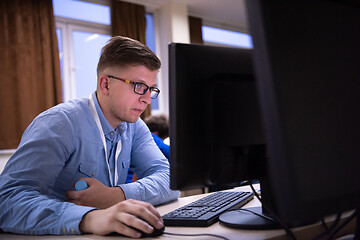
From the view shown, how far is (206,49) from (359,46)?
1.15 feet

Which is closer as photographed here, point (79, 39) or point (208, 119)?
point (208, 119)

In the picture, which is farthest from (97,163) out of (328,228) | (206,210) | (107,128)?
(328,228)

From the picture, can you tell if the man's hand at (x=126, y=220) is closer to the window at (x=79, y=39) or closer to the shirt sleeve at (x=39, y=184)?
the shirt sleeve at (x=39, y=184)

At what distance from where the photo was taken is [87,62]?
15.5 feet

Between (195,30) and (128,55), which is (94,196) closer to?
(128,55)

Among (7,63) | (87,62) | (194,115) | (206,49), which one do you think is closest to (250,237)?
(194,115)

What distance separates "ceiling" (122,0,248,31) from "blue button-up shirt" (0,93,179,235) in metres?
4.00

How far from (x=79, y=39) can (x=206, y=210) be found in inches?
168

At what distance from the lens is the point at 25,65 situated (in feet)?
13.2

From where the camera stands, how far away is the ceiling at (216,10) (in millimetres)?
5278

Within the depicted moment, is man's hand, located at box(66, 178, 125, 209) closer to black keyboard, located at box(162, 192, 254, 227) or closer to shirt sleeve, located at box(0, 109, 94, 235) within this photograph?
shirt sleeve, located at box(0, 109, 94, 235)

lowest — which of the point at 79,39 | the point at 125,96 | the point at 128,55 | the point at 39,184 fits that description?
the point at 39,184

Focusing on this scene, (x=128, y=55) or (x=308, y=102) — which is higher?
(x=128, y=55)

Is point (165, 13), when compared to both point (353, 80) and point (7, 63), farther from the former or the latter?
point (353, 80)
